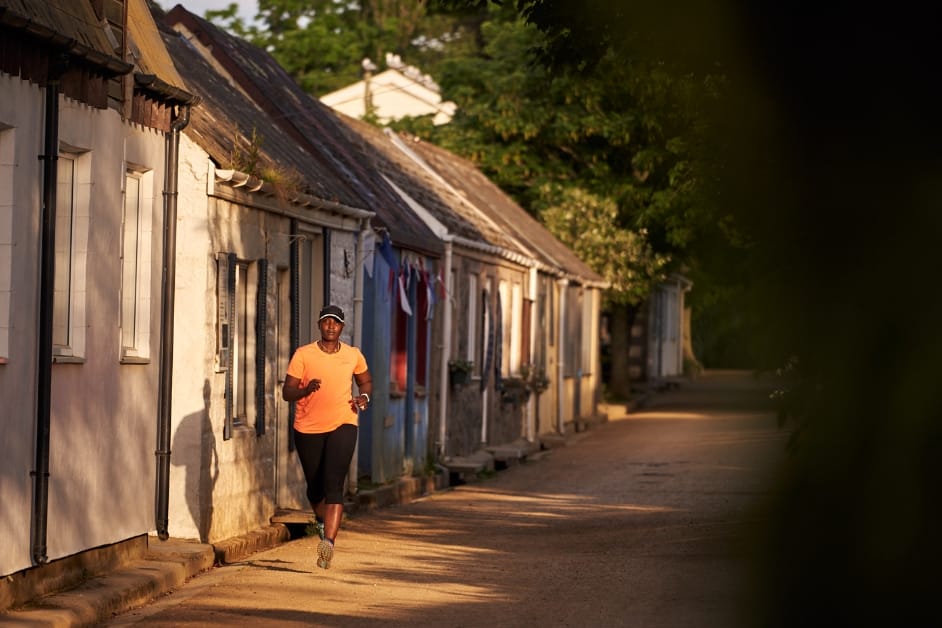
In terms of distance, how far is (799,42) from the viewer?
145 inches

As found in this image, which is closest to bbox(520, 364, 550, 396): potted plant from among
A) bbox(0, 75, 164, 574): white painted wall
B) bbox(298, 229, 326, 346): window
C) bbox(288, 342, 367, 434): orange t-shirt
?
bbox(298, 229, 326, 346): window

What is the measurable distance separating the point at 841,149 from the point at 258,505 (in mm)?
11886

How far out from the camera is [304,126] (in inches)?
840

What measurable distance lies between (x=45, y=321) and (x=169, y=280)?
108 inches

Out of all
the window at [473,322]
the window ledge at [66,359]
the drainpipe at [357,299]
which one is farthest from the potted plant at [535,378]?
the window ledge at [66,359]

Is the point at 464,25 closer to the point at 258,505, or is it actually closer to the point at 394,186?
the point at 394,186

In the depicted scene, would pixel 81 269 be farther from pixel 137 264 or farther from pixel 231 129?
pixel 231 129

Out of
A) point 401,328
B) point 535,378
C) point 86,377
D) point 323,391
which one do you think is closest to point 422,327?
point 401,328

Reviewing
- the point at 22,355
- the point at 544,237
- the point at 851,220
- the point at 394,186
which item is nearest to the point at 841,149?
the point at 851,220

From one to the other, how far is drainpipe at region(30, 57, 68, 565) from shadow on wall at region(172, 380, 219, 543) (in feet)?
10.5

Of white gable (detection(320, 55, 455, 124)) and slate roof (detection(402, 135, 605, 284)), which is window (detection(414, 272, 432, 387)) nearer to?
slate roof (detection(402, 135, 605, 284))

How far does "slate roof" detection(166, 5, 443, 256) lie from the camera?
2030cm

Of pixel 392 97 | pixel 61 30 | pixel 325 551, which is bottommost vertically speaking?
pixel 325 551

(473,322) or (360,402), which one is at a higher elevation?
(473,322)
